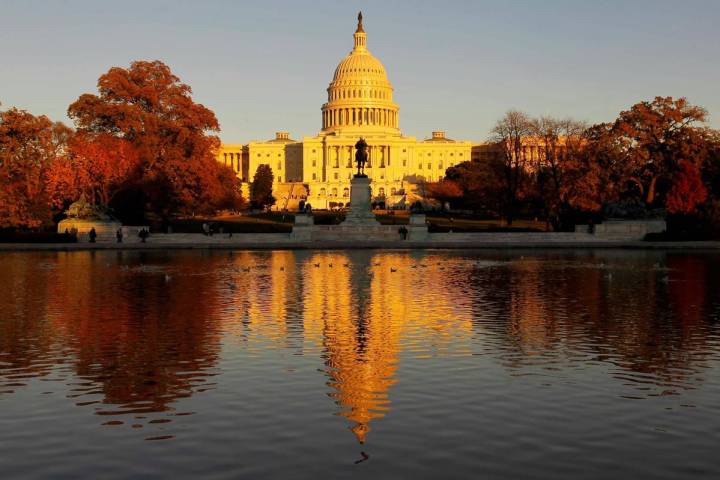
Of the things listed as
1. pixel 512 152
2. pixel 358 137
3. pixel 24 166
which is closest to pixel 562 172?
pixel 512 152

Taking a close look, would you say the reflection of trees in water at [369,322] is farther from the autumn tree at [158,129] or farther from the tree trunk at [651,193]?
the tree trunk at [651,193]

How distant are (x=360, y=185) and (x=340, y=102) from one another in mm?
128094

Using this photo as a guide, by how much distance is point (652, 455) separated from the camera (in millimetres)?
9766

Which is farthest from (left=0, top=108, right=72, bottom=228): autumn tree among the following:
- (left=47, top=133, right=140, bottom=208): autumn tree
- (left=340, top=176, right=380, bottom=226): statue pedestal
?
(left=340, top=176, right=380, bottom=226): statue pedestal

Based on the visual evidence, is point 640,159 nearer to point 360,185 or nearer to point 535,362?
point 360,185

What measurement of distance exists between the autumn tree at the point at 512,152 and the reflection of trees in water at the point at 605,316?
39.4m

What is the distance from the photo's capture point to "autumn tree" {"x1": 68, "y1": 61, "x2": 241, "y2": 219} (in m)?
68.5

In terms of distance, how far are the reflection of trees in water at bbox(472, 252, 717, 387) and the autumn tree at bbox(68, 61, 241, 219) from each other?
3773 centimetres

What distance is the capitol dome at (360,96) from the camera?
19312cm

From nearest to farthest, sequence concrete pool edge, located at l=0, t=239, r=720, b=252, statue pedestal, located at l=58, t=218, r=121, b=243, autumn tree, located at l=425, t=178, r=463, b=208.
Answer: concrete pool edge, located at l=0, t=239, r=720, b=252 → statue pedestal, located at l=58, t=218, r=121, b=243 → autumn tree, located at l=425, t=178, r=463, b=208

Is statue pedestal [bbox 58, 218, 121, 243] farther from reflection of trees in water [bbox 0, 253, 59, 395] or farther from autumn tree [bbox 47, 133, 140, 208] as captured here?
reflection of trees in water [bbox 0, 253, 59, 395]

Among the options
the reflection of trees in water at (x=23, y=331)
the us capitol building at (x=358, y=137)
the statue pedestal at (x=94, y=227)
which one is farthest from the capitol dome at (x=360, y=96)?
the reflection of trees in water at (x=23, y=331)

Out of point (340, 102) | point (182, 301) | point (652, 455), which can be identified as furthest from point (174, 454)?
point (340, 102)

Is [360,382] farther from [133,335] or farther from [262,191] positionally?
[262,191]
